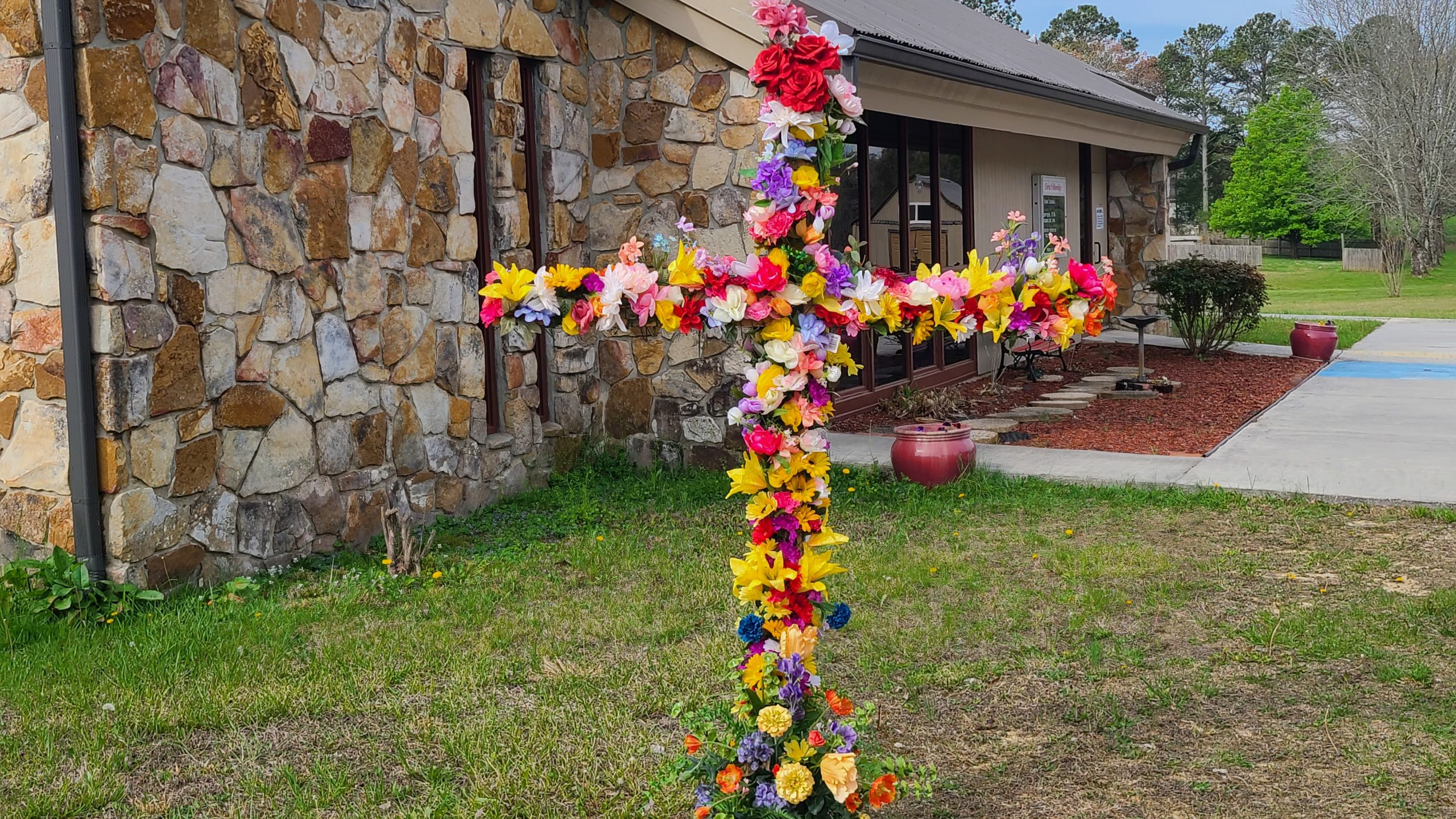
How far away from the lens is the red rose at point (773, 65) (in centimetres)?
288

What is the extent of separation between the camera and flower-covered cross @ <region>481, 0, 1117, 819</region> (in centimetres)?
290

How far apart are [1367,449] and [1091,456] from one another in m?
Answer: 1.93

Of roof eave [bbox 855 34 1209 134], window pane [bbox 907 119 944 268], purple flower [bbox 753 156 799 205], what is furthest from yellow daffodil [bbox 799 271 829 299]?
window pane [bbox 907 119 944 268]

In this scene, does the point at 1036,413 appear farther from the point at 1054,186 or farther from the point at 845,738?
the point at 845,738

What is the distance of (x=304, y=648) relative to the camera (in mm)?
4852

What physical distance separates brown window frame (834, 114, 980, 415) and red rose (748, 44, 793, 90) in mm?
6494

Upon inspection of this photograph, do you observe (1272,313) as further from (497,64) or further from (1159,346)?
(497,64)

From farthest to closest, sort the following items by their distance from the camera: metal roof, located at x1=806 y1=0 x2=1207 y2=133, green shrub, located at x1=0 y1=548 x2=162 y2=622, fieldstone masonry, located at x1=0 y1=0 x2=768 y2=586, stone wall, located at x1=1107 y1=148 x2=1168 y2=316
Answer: stone wall, located at x1=1107 y1=148 x2=1168 y2=316 → metal roof, located at x1=806 y1=0 x2=1207 y2=133 → fieldstone masonry, located at x1=0 y1=0 x2=768 y2=586 → green shrub, located at x1=0 y1=548 x2=162 y2=622

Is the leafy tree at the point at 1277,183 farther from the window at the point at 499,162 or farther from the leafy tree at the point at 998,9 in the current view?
the window at the point at 499,162

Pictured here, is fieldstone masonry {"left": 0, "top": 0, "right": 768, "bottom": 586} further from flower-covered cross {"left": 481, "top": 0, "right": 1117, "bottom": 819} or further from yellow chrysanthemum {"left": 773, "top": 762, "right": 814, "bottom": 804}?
yellow chrysanthemum {"left": 773, "top": 762, "right": 814, "bottom": 804}

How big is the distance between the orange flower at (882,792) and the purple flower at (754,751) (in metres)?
0.26

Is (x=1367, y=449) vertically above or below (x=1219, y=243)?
below

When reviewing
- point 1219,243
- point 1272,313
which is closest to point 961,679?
point 1272,313

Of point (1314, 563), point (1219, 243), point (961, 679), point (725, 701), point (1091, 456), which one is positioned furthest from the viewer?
point (1219, 243)
